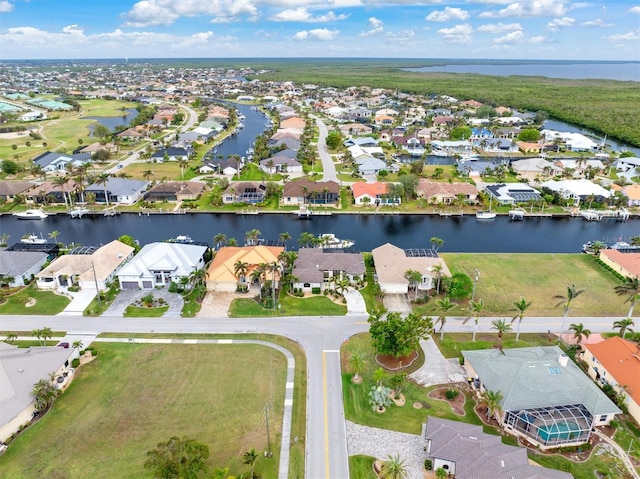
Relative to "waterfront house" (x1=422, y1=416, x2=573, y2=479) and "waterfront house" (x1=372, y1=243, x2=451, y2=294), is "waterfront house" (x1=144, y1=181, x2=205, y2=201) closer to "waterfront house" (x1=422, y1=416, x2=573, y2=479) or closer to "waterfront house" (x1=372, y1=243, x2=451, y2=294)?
"waterfront house" (x1=372, y1=243, x2=451, y2=294)

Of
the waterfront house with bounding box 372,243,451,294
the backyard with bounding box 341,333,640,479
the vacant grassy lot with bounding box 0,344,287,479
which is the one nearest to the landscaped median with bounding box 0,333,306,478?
the vacant grassy lot with bounding box 0,344,287,479

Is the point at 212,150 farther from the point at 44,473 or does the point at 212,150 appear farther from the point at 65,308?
the point at 44,473

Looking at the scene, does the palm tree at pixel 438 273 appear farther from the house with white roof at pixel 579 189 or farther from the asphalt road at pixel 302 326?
the house with white roof at pixel 579 189

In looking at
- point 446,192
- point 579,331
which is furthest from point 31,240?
point 579,331

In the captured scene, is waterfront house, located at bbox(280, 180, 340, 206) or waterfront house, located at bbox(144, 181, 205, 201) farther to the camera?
waterfront house, located at bbox(144, 181, 205, 201)

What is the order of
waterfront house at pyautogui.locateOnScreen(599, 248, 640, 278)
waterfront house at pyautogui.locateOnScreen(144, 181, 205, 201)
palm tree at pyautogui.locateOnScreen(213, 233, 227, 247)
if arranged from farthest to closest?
waterfront house at pyautogui.locateOnScreen(144, 181, 205, 201) < palm tree at pyautogui.locateOnScreen(213, 233, 227, 247) < waterfront house at pyautogui.locateOnScreen(599, 248, 640, 278)

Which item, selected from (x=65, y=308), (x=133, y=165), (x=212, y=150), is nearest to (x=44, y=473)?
(x=65, y=308)
